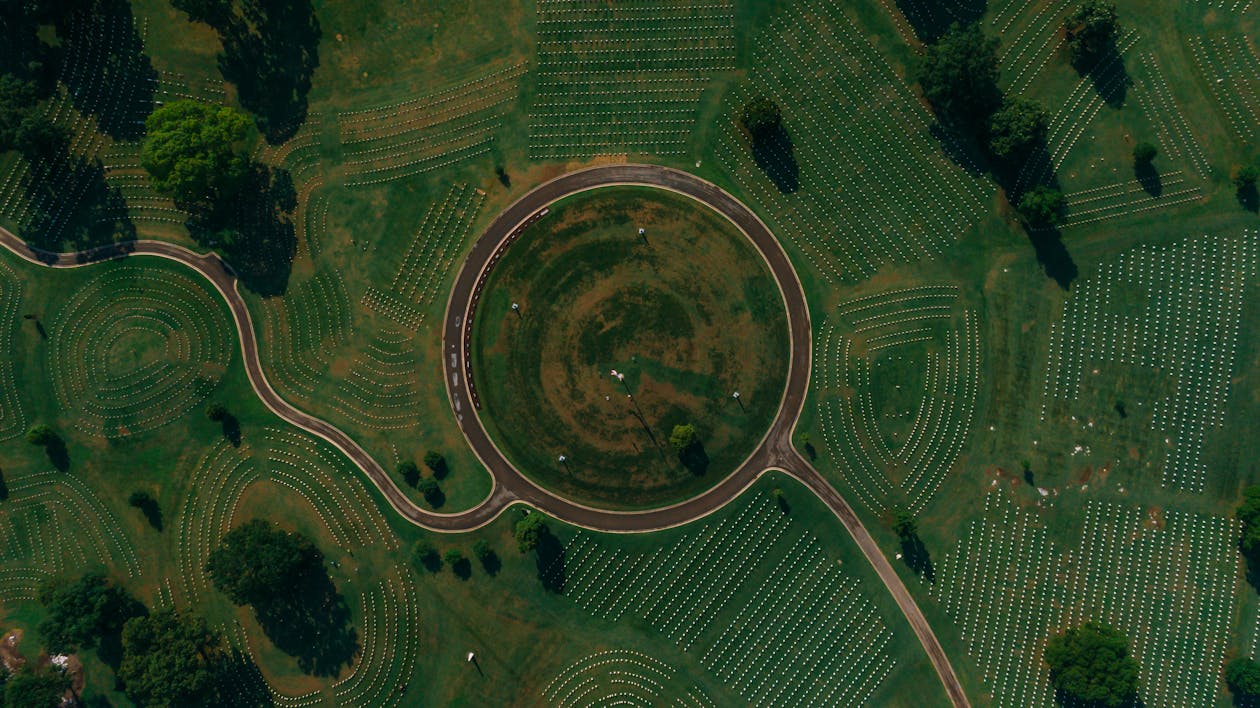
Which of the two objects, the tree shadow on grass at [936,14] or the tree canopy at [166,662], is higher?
the tree shadow on grass at [936,14]

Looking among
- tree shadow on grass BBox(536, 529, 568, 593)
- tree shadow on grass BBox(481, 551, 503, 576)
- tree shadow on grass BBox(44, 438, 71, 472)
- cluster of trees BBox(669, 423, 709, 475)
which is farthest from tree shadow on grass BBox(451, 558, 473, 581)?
tree shadow on grass BBox(44, 438, 71, 472)

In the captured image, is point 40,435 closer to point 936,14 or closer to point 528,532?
point 528,532

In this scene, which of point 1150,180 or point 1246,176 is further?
point 1150,180

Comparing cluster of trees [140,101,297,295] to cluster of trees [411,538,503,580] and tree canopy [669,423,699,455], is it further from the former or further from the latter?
tree canopy [669,423,699,455]

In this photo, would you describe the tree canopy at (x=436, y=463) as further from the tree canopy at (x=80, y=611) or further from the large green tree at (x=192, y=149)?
the tree canopy at (x=80, y=611)

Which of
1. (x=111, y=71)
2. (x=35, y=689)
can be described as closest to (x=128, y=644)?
(x=35, y=689)

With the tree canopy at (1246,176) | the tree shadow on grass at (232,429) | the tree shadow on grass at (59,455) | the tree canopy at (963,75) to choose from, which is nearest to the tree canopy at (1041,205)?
the tree canopy at (963,75)

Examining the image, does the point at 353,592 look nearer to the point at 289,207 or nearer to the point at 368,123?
the point at 289,207
